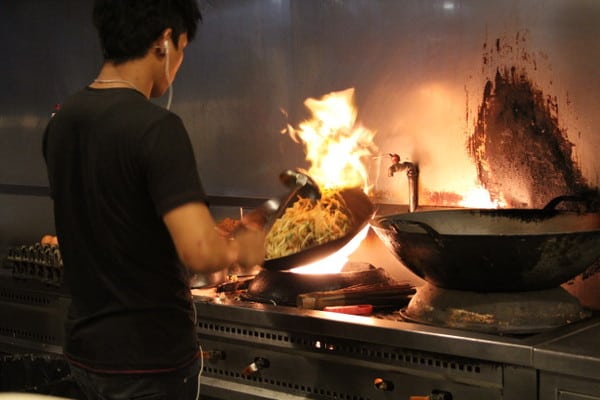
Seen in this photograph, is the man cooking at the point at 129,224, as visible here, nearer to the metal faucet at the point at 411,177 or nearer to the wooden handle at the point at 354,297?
the wooden handle at the point at 354,297

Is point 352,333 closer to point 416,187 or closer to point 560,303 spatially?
point 560,303

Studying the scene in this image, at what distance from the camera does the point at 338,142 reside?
3453 mm

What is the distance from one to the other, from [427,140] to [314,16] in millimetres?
732

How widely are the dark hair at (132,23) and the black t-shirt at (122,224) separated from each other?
109 mm

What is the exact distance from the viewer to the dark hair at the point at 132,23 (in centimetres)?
200

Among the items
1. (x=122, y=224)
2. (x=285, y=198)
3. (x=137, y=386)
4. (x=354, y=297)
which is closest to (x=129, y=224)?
(x=122, y=224)

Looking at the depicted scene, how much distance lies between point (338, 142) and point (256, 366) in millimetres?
1063

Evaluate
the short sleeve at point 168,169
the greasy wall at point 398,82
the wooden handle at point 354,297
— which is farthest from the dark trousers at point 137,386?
the greasy wall at point 398,82

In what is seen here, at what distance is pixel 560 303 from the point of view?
97.7 inches

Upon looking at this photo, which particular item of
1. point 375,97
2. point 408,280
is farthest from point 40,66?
point 408,280

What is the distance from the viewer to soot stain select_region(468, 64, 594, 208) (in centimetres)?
288

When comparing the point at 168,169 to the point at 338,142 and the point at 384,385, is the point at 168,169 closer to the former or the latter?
the point at 384,385

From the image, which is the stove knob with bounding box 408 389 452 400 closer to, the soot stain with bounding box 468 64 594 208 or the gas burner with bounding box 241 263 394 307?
the gas burner with bounding box 241 263 394 307

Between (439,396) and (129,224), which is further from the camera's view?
(439,396)
